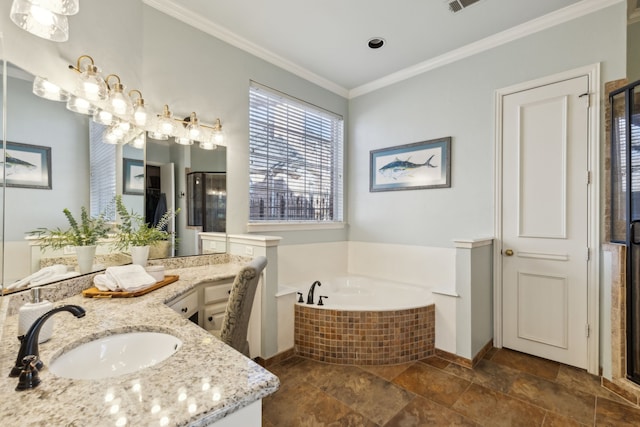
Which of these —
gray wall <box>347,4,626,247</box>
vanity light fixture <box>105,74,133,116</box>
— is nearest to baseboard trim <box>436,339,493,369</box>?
gray wall <box>347,4,626,247</box>

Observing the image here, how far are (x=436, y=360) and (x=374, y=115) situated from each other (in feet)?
8.81

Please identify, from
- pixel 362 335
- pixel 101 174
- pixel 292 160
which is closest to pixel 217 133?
pixel 292 160

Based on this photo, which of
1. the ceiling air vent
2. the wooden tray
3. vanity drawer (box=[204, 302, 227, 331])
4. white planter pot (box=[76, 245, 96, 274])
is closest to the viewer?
the wooden tray

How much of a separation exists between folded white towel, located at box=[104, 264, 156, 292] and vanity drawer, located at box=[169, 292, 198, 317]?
192 mm

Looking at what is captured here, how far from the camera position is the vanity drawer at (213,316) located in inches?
80.4

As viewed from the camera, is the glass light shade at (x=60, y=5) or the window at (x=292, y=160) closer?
the glass light shade at (x=60, y=5)

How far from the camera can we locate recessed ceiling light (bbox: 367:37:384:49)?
9.06 feet

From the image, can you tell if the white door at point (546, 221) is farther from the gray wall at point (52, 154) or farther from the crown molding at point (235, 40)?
the gray wall at point (52, 154)

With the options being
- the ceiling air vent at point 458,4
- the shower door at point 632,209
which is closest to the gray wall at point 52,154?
the ceiling air vent at point 458,4

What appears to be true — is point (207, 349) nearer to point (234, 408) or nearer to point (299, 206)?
point (234, 408)

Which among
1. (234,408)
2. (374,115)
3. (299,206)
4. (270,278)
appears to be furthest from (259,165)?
(234,408)

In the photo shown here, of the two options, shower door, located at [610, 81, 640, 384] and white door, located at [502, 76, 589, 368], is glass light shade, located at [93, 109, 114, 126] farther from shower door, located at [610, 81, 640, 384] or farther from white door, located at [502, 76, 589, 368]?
shower door, located at [610, 81, 640, 384]

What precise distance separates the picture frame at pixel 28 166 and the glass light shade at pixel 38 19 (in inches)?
18.6

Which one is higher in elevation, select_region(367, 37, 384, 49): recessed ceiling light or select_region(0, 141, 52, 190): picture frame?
select_region(367, 37, 384, 49): recessed ceiling light
